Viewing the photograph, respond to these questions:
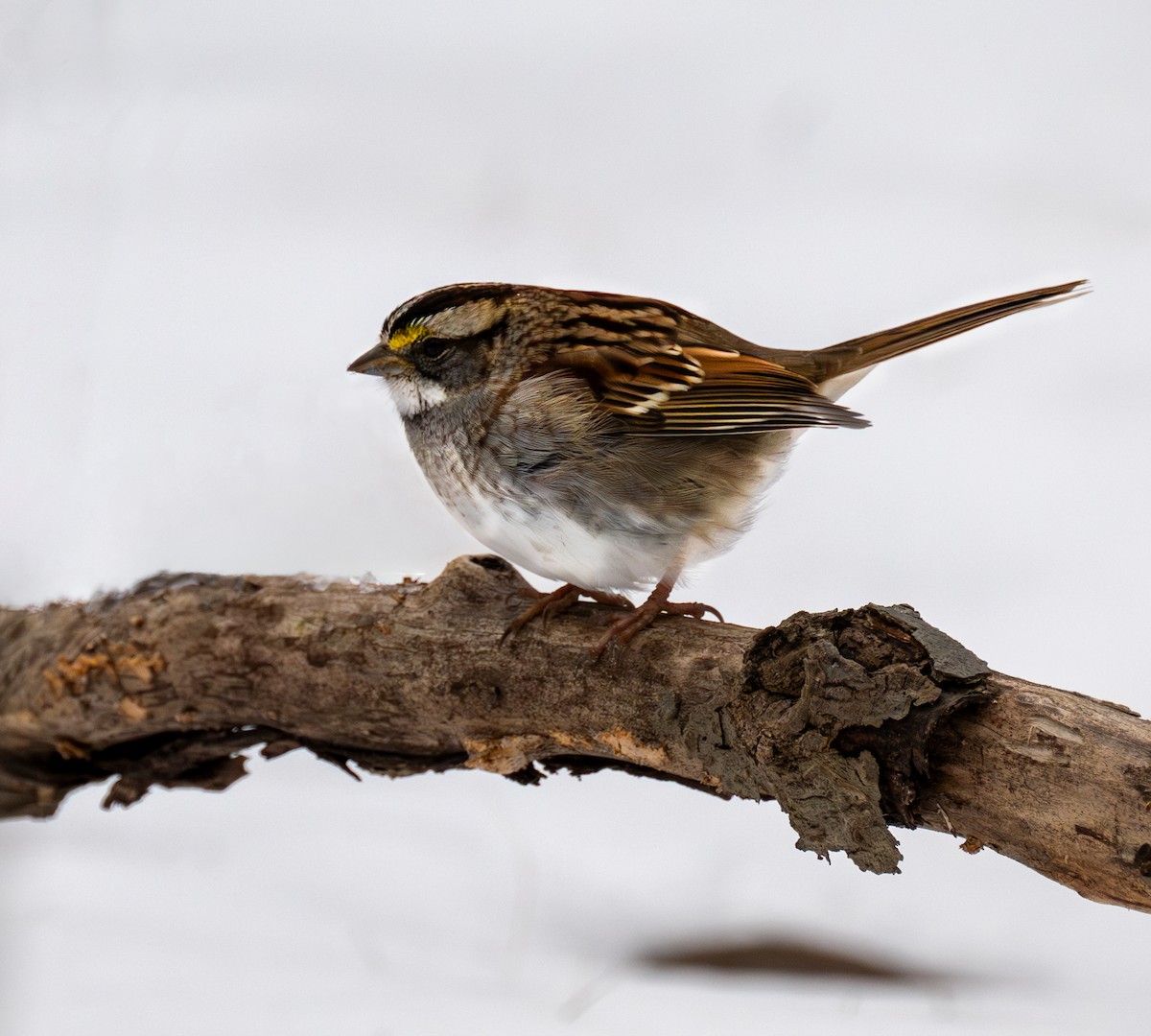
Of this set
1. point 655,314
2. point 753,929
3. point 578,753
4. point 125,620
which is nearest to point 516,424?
point 655,314

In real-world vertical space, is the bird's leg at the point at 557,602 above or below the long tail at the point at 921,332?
below

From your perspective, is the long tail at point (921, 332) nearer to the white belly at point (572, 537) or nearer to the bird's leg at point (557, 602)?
the white belly at point (572, 537)

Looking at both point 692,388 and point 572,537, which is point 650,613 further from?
point 692,388

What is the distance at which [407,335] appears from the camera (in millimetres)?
3285

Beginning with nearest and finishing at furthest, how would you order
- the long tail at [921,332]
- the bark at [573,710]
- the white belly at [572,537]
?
the bark at [573,710] < the white belly at [572,537] < the long tail at [921,332]

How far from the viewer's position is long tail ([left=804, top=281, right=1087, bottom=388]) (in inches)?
136

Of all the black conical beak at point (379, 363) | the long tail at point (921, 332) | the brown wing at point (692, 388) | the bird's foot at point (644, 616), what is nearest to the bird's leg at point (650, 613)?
the bird's foot at point (644, 616)

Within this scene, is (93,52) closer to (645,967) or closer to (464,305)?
(464,305)

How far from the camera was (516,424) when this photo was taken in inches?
123

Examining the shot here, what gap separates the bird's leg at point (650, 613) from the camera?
10.3 ft

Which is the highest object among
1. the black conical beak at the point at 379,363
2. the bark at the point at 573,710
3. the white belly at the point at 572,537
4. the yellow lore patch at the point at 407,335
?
the yellow lore patch at the point at 407,335

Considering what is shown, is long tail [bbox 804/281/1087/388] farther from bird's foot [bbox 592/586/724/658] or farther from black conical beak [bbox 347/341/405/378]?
black conical beak [bbox 347/341/405/378]

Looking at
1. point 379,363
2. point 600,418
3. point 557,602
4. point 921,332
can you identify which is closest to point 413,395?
point 379,363

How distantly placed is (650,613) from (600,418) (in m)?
0.52
